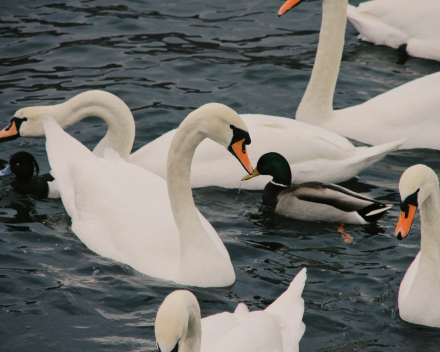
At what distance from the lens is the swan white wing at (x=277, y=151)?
7.61 metres

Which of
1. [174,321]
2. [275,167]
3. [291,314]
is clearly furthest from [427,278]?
[174,321]

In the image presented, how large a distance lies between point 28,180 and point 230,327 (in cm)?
383

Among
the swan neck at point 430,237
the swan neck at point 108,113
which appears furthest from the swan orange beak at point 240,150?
the swan neck at point 108,113

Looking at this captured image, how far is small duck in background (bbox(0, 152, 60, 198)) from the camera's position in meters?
7.56

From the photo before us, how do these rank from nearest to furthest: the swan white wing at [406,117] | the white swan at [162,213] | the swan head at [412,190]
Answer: the swan head at [412,190] < the white swan at [162,213] < the swan white wing at [406,117]

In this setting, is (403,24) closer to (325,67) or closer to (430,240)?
(325,67)

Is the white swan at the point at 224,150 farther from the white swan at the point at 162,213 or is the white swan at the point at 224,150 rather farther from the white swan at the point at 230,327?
the white swan at the point at 230,327

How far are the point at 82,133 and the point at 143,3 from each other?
432cm

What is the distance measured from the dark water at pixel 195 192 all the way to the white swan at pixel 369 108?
0.29 metres

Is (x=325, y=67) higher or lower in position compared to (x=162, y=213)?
higher

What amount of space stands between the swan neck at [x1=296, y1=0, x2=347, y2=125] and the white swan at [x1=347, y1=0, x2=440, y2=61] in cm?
233

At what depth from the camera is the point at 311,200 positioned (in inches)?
282

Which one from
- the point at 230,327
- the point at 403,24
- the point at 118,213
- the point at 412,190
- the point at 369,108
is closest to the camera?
the point at 230,327

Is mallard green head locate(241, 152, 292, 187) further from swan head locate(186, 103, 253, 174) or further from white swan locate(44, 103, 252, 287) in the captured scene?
swan head locate(186, 103, 253, 174)
